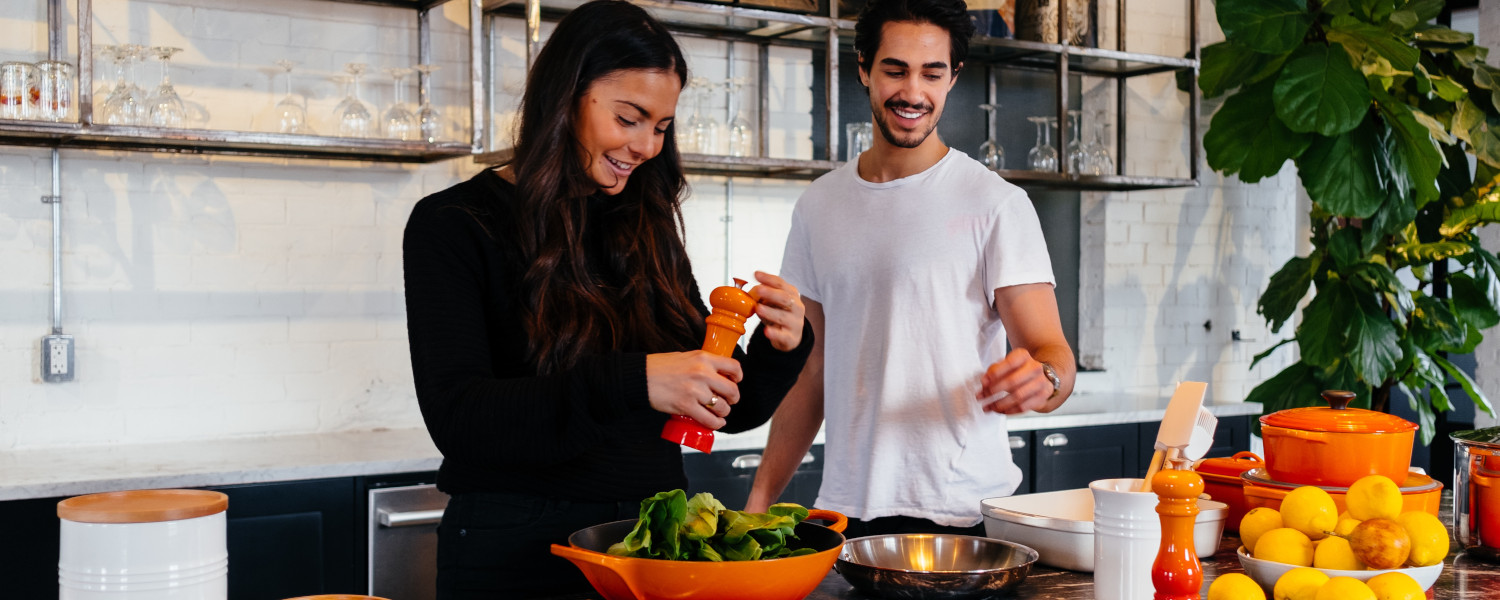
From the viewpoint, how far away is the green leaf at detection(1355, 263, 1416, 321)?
423 centimetres

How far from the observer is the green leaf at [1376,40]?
391cm

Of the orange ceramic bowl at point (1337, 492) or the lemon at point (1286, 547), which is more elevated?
the orange ceramic bowl at point (1337, 492)

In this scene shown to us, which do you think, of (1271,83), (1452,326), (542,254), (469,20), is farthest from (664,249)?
(1452,326)

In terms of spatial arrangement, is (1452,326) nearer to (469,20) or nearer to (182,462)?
(469,20)

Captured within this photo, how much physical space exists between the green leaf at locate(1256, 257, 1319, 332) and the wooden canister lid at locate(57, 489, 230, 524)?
4147 millimetres

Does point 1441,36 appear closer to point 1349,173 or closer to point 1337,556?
point 1349,173

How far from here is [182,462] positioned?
309cm

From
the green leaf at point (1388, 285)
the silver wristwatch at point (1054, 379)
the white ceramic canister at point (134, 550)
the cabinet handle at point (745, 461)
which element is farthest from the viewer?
the green leaf at point (1388, 285)

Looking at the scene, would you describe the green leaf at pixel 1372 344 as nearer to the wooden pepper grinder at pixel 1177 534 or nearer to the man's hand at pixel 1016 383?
the man's hand at pixel 1016 383

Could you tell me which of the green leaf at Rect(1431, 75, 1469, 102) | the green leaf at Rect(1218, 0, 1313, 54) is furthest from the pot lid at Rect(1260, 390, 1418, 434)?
the green leaf at Rect(1431, 75, 1469, 102)

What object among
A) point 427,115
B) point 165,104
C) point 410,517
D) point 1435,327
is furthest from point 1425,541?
point 1435,327

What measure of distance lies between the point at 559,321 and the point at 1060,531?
74 cm

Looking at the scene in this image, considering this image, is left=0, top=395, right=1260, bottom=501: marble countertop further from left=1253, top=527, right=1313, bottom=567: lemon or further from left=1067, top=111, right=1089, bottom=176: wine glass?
left=1253, top=527, right=1313, bottom=567: lemon

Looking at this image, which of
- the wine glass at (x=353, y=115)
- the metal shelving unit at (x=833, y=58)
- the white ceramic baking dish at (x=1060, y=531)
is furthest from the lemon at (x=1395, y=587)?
the wine glass at (x=353, y=115)
